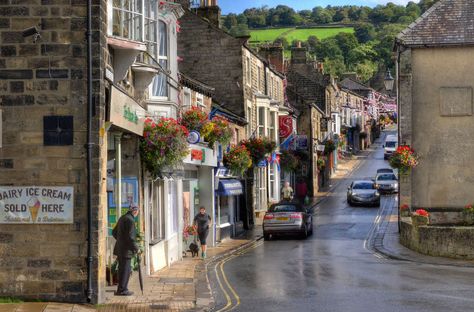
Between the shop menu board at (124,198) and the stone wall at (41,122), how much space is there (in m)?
4.26

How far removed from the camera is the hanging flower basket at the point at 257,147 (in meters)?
41.2

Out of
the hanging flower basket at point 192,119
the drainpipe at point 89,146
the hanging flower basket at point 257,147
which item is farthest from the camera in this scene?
the hanging flower basket at point 257,147

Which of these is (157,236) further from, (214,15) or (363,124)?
(363,124)

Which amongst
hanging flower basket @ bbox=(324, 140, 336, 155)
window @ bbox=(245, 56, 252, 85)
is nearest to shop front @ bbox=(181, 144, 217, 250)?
window @ bbox=(245, 56, 252, 85)

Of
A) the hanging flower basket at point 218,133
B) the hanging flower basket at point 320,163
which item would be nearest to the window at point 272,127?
the hanging flower basket at point 320,163

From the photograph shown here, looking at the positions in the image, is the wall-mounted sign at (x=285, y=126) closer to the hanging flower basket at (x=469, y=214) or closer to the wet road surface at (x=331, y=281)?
the wet road surface at (x=331, y=281)

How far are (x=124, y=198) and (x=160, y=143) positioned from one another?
1.74m

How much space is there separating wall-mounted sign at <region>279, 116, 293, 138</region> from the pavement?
11.6 metres

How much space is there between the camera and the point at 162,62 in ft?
78.9

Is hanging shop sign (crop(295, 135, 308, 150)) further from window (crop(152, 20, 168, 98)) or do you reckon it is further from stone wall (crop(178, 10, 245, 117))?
window (crop(152, 20, 168, 98))

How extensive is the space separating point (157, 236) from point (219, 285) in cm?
460

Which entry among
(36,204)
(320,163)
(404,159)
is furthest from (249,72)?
(36,204)

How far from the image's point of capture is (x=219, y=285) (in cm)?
1916

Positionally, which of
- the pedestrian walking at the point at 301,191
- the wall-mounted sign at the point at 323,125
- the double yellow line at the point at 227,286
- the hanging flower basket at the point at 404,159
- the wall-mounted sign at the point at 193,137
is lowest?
the double yellow line at the point at 227,286
